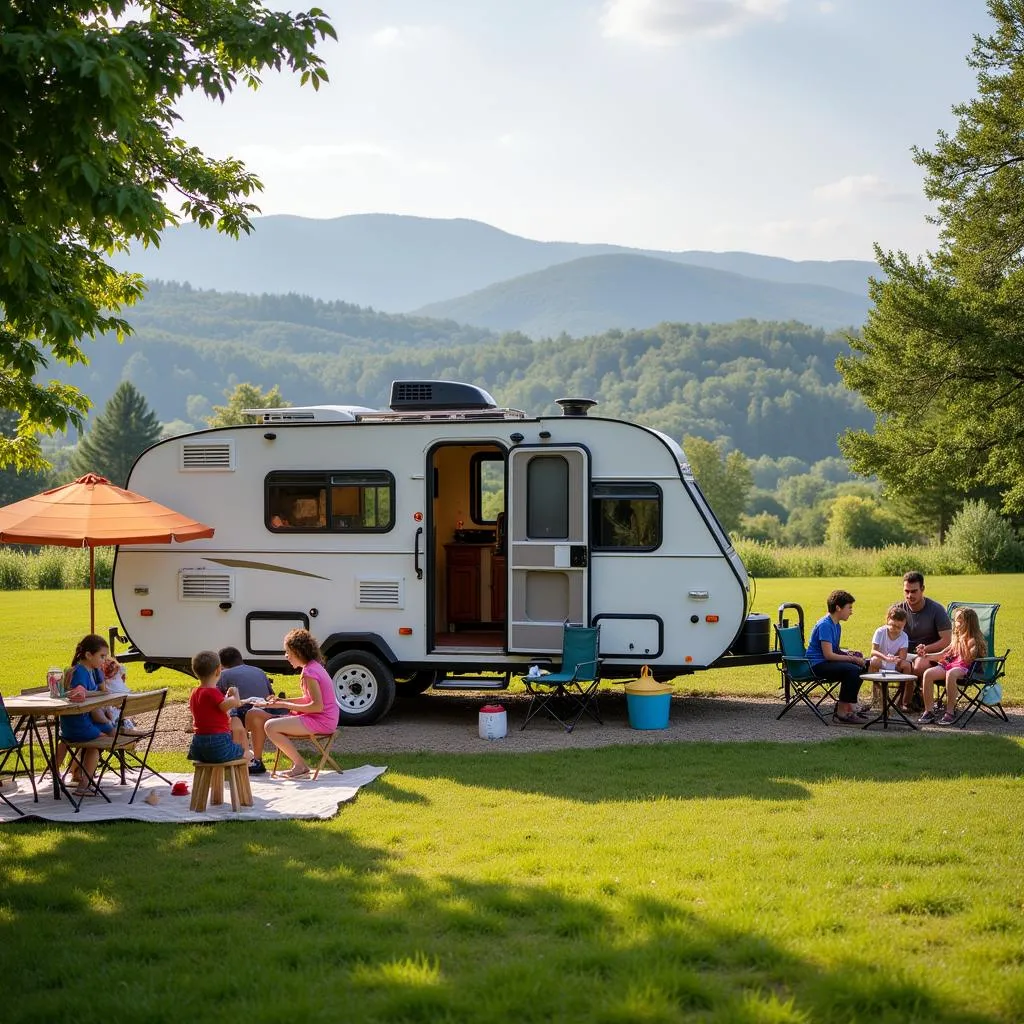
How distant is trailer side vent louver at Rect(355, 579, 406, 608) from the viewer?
452 inches

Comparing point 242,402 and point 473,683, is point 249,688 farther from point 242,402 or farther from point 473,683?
point 242,402

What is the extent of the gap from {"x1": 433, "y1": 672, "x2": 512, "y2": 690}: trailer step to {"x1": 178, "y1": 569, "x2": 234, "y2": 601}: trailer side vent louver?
2.23 m

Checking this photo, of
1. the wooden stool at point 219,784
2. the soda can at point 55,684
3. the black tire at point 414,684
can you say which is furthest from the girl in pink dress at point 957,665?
the soda can at point 55,684

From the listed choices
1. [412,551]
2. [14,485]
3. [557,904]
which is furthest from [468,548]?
[14,485]

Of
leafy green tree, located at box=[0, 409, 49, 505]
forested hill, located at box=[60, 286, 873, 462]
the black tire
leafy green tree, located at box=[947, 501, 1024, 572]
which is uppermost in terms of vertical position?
forested hill, located at box=[60, 286, 873, 462]

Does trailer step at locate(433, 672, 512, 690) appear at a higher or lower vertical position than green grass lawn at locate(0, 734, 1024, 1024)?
higher

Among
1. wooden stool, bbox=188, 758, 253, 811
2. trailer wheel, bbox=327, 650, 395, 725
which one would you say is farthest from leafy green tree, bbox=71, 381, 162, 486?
wooden stool, bbox=188, 758, 253, 811

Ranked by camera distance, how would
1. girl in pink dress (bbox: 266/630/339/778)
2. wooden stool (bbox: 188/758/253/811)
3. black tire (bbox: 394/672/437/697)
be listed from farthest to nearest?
black tire (bbox: 394/672/437/697), girl in pink dress (bbox: 266/630/339/778), wooden stool (bbox: 188/758/253/811)

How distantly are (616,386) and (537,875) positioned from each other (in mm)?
152706

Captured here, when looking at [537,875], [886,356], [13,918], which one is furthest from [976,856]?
[886,356]

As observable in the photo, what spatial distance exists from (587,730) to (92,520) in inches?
193

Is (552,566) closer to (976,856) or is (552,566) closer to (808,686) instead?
(808,686)

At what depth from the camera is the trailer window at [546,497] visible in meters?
11.4

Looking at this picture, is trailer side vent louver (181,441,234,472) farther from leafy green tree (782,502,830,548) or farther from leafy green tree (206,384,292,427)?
leafy green tree (782,502,830,548)
